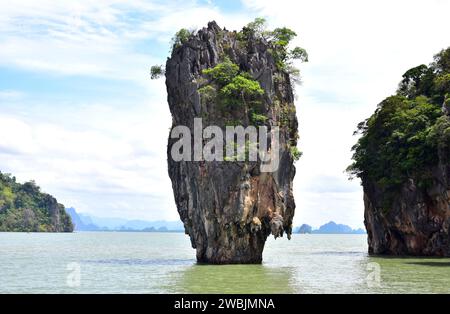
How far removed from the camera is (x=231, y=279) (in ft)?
92.8

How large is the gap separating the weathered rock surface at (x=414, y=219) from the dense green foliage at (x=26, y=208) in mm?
115491

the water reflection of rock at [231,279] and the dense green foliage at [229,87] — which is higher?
the dense green foliage at [229,87]

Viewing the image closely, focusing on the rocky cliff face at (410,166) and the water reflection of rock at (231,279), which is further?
the rocky cliff face at (410,166)

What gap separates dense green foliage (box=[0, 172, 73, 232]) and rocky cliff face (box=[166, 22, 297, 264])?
119468mm

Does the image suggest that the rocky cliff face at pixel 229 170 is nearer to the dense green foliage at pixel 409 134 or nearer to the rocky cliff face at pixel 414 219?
the dense green foliage at pixel 409 134

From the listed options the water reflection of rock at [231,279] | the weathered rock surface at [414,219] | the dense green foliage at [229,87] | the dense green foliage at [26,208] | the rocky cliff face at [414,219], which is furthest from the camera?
the dense green foliage at [26,208]

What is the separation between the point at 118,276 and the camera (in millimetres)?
30375

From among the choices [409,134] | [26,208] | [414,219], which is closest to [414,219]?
[414,219]

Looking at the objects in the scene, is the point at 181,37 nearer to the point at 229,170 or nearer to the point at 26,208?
the point at 229,170

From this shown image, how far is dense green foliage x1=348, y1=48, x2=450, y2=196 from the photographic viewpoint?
43.2 meters

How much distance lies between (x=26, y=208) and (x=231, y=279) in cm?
13331

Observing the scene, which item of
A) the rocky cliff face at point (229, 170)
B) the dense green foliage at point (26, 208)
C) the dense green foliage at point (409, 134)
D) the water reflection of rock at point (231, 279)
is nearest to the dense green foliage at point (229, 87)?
the rocky cliff face at point (229, 170)

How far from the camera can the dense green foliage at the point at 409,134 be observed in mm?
43156
